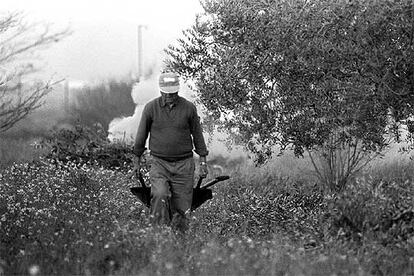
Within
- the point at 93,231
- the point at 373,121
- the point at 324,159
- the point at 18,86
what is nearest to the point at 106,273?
the point at 93,231

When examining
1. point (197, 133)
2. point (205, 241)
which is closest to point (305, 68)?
point (197, 133)

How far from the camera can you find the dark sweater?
9305mm

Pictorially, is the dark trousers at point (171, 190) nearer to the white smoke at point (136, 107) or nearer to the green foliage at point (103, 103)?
the white smoke at point (136, 107)

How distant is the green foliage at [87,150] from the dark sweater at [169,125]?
829 cm

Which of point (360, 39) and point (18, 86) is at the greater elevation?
→ point (360, 39)

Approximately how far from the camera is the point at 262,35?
12.9 metres

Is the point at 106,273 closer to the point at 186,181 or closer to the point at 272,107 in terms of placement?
the point at 186,181

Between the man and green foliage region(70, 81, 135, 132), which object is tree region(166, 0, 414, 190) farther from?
green foliage region(70, 81, 135, 132)

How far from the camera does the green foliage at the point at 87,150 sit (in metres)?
18.0

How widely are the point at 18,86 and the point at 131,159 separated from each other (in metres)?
2.90

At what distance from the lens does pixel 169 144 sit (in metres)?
9.33

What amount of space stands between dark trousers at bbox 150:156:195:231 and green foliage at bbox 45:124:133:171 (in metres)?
8.03

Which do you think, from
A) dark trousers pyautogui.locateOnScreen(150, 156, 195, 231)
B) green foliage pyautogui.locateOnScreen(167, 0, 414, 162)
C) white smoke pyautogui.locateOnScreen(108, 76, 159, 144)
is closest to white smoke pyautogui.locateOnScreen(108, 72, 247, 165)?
white smoke pyautogui.locateOnScreen(108, 76, 159, 144)

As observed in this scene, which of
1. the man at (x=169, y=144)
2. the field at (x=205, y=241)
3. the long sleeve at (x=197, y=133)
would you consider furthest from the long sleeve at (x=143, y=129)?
the field at (x=205, y=241)
